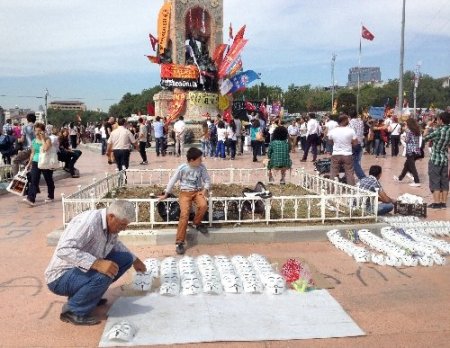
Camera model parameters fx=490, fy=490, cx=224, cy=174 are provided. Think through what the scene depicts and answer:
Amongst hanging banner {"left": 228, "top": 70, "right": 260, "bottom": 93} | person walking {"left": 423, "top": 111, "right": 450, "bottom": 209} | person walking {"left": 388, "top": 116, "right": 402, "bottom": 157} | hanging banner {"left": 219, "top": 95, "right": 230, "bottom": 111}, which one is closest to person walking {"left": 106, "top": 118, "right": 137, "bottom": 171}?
person walking {"left": 423, "top": 111, "right": 450, "bottom": 209}

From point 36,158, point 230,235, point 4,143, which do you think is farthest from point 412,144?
point 4,143

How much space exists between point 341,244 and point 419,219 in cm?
204

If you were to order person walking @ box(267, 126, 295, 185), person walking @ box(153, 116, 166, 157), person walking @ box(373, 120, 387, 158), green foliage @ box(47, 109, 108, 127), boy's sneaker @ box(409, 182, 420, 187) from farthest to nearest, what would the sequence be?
green foliage @ box(47, 109, 108, 127) → person walking @ box(153, 116, 166, 157) → person walking @ box(373, 120, 387, 158) → boy's sneaker @ box(409, 182, 420, 187) → person walking @ box(267, 126, 295, 185)

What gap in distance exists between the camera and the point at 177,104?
27.4m

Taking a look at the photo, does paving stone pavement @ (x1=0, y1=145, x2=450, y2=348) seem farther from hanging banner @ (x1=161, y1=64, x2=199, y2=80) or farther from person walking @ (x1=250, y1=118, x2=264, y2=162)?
hanging banner @ (x1=161, y1=64, x2=199, y2=80)

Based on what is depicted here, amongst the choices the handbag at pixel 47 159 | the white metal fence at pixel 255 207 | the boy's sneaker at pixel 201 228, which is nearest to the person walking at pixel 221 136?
the handbag at pixel 47 159

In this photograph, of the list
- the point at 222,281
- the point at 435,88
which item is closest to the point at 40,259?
the point at 222,281

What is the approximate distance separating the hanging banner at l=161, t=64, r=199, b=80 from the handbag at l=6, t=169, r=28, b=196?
61.0 ft

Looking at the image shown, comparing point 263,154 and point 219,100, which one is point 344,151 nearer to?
point 263,154

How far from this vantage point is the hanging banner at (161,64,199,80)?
2708 cm

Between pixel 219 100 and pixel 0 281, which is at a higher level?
pixel 219 100

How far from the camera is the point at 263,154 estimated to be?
19.8m

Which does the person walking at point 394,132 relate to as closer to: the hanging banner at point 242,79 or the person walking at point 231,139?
the person walking at point 231,139

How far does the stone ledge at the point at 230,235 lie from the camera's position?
243 inches
